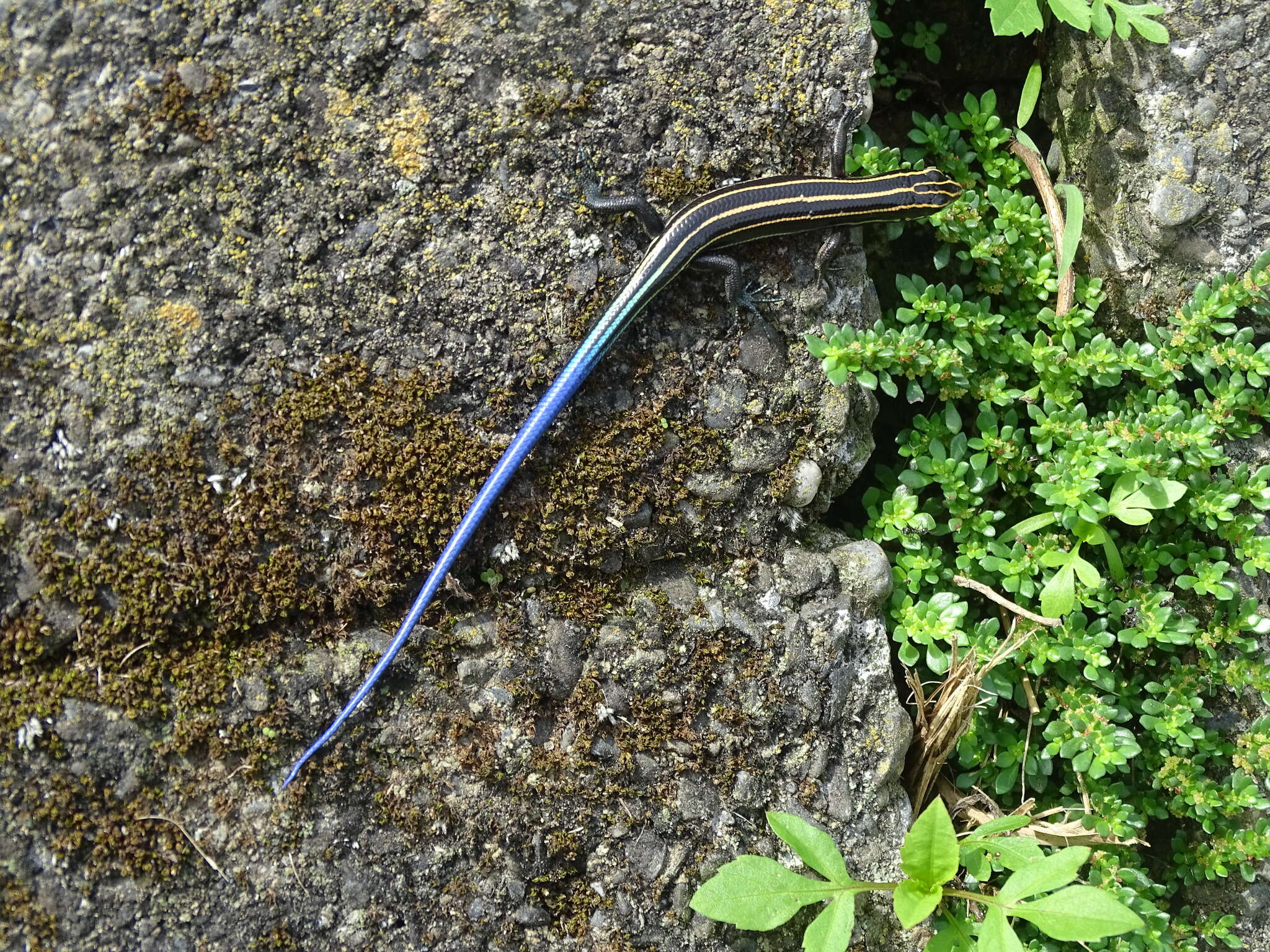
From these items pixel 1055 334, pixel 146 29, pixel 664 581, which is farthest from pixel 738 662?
pixel 146 29

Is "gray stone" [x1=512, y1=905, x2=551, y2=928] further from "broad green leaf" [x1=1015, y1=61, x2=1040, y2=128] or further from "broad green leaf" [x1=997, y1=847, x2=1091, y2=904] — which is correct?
"broad green leaf" [x1=1015, y1=61, x2=1040, y2=128]

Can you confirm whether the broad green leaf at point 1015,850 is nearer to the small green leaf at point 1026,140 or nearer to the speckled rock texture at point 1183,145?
the speckled rock texture at point 1183,145

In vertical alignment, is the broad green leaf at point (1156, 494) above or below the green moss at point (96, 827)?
above

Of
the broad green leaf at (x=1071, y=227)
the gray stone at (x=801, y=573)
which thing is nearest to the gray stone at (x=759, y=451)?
the gray stone at (x=801, y=573)

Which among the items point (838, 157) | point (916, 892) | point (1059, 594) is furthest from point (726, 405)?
point (916, 892)

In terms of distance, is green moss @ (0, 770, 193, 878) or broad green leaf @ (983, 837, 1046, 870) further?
green moss @ (0, 770, 193, 878)

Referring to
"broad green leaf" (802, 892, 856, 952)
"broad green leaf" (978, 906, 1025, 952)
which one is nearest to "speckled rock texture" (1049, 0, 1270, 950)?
"broad green leaf" (978, 906, 1025, 952)
